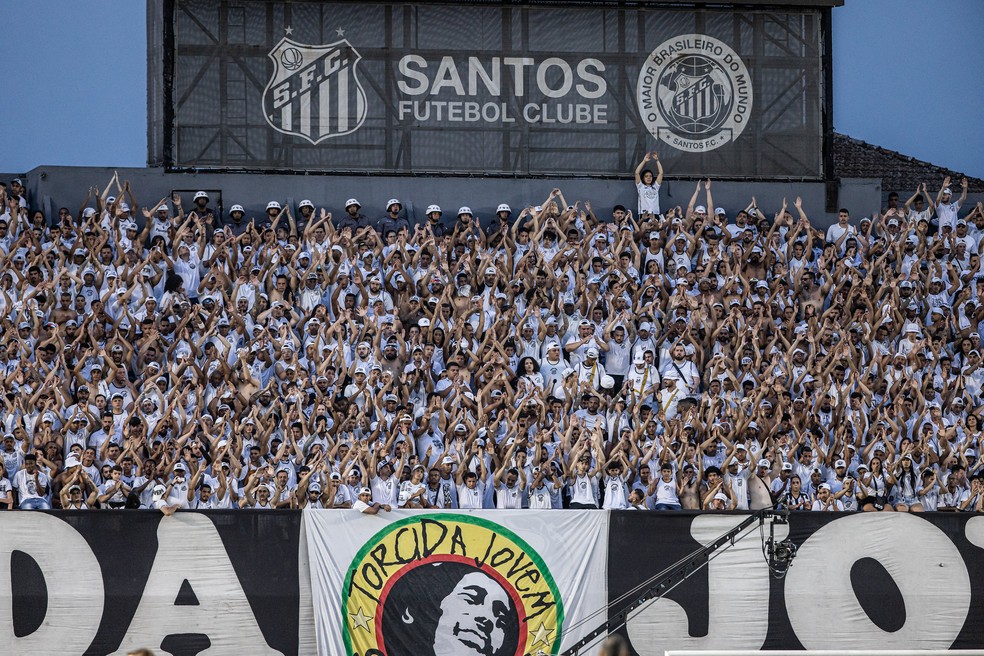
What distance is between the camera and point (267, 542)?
16.7 metres

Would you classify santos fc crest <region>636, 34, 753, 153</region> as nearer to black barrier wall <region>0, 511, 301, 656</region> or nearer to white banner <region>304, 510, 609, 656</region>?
white banner <region>304, 510, 609, 656</region>

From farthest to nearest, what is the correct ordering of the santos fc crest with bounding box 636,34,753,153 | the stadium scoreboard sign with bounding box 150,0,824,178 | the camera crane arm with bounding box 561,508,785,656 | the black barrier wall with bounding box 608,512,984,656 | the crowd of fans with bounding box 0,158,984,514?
the santos fc crest with bounding box 636,34,753,153, the stadium scoreboard sign with bounding box 150,0,824,178, the crowd of fans with bounding box 0,158,984,514, the black barrier wall with bounding box 608,512,984,656, the camera crane arm with bounding box 561,508,785,656

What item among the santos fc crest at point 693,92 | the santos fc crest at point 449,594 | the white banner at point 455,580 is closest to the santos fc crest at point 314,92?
the santos fc crest at point 693,92

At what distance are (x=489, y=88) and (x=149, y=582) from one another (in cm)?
1314

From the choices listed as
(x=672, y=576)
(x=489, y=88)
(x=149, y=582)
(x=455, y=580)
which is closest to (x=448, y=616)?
(x=455, y=580)

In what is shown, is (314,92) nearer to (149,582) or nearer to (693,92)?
(693,92)

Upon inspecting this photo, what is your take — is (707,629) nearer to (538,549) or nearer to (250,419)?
(538,549)

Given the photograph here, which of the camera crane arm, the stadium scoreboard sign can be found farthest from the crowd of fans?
the camera crane arm

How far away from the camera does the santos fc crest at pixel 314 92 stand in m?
26.8

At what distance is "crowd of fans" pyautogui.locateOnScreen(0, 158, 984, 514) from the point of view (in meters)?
19.4

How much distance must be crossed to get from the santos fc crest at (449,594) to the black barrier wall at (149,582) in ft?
2.74

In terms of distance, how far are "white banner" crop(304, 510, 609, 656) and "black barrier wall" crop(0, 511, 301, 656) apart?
17.8 inches

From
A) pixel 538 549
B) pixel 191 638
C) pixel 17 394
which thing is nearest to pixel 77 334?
pixel 17 394

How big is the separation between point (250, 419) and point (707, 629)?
22.0ft
